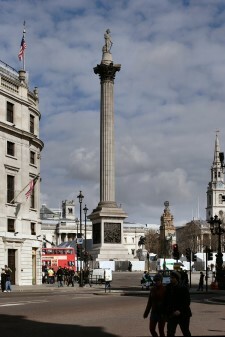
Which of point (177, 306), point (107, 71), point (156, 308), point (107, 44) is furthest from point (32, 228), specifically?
point (177, 306)

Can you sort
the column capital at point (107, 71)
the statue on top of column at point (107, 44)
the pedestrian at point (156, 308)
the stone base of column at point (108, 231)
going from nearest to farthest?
the pedestrian at point (156, 308)
the stone base of column at point (108, 231)
the column capital at point (107, 71)
the statue on top of column at point (107, 44)

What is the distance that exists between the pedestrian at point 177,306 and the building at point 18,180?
3979 cm

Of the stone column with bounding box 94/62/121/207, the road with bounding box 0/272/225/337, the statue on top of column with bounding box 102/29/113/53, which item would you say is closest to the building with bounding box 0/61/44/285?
the road with bounding box 0/272/225/337

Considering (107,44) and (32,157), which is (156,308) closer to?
(32,157)

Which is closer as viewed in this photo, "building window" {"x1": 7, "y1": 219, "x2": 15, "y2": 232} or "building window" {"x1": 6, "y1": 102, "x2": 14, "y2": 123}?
"building window" {"x1": 7, "y1": 219, "x2": 15, "y2": 232}

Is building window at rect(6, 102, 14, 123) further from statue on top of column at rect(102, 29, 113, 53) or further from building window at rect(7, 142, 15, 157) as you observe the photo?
statue on top of column at rect(102, 29, 113, 53)

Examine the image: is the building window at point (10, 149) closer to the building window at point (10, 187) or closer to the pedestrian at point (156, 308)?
the building window at point (10, 187)

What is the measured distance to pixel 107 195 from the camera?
8588 centimetres

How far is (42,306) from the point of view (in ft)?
97.1

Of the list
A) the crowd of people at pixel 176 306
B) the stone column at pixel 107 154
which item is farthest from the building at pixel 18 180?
the crowd of people at pixel 176 306

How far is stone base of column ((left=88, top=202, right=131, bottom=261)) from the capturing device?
83.4 m

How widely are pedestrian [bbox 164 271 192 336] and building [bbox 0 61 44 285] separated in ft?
131

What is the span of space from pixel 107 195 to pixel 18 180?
1245 inches

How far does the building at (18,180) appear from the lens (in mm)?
53344
